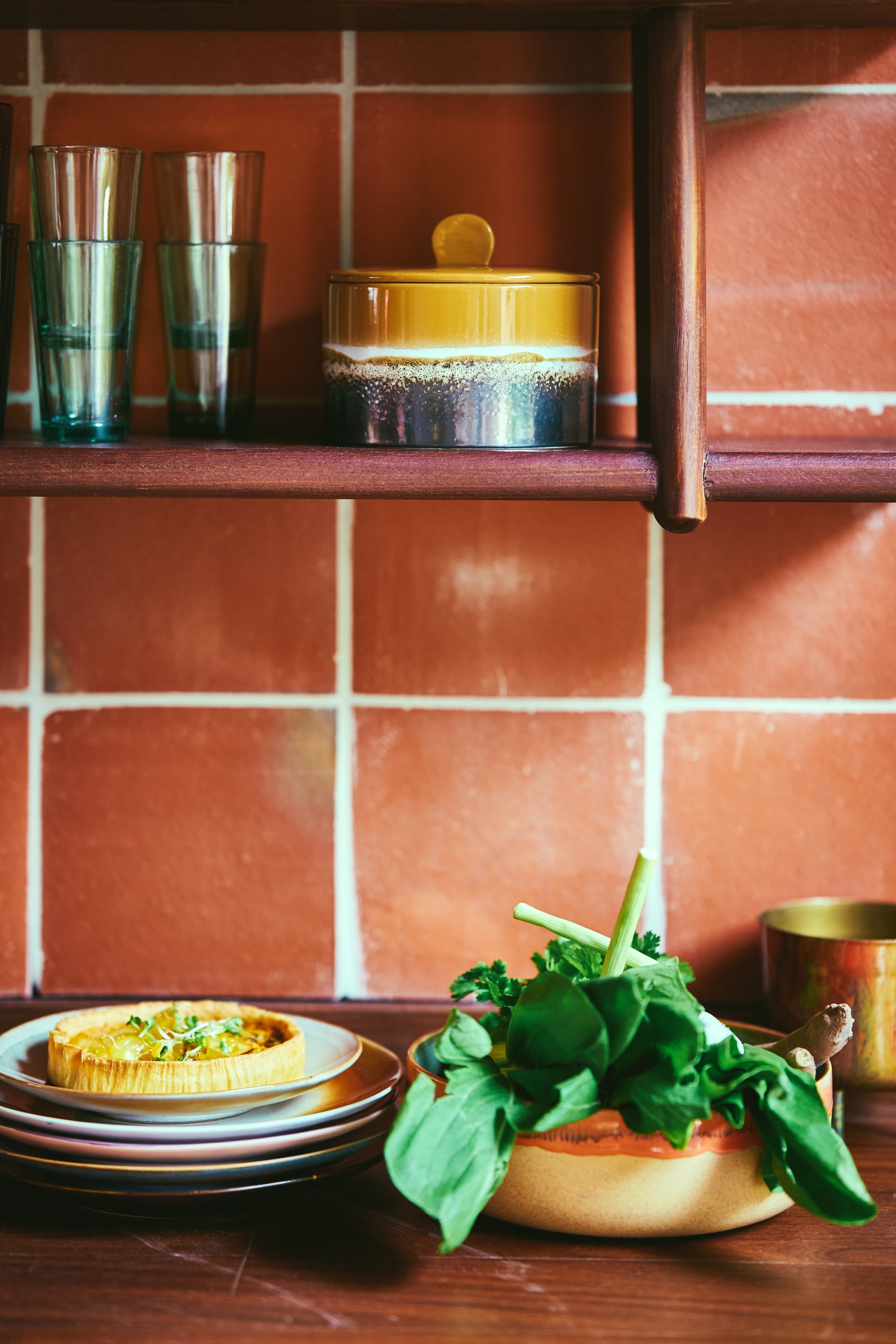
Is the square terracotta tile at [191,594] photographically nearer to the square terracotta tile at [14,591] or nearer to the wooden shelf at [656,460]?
the square terracotta tile at [14,591]

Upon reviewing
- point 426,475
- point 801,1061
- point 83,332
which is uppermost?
point 83,332

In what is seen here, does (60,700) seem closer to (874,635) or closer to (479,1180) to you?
(479,1180)

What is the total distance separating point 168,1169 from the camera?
764 millimetres

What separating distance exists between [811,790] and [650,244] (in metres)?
0.46

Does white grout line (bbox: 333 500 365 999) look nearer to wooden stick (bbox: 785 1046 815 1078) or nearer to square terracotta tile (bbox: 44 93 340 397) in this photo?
square terracotta tile (bbox: 44 93 340 397)

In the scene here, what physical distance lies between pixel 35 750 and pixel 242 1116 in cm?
37

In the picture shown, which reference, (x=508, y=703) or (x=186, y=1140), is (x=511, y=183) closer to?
(x=508, y=703)

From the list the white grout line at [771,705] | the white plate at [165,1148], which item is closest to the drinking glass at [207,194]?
the white grout line at [771,705]

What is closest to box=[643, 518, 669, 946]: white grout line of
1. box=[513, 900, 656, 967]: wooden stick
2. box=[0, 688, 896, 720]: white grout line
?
box=[0, 688, 896, 720]: white grout line

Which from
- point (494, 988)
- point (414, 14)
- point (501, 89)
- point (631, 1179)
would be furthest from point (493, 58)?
point (631, 1179)

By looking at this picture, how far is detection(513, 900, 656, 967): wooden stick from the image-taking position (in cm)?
81

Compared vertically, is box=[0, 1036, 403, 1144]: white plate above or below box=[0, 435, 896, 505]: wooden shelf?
below

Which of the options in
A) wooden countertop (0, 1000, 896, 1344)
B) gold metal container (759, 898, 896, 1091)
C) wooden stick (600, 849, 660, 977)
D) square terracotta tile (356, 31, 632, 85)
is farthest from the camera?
square terracotta tile (356, 31, 632, 85)

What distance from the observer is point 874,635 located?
1.04 m
